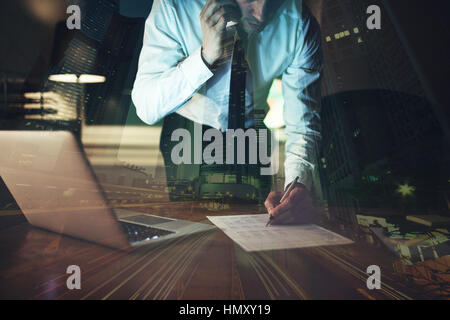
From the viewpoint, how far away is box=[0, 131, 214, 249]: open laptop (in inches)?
19.3

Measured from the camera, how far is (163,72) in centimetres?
82

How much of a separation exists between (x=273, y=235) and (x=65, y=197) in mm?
607

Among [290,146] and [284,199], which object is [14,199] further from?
[290,146]

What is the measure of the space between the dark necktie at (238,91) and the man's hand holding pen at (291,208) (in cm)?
36

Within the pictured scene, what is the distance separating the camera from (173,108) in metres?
0.87

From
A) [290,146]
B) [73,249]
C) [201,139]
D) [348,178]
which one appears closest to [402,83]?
[348,178]

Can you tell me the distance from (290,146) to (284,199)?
34 centimetres

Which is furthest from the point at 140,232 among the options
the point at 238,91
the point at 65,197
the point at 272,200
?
the point at 238,91

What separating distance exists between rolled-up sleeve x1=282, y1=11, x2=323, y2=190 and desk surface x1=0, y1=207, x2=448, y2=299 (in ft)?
1.82

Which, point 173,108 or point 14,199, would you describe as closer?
point 14,199
